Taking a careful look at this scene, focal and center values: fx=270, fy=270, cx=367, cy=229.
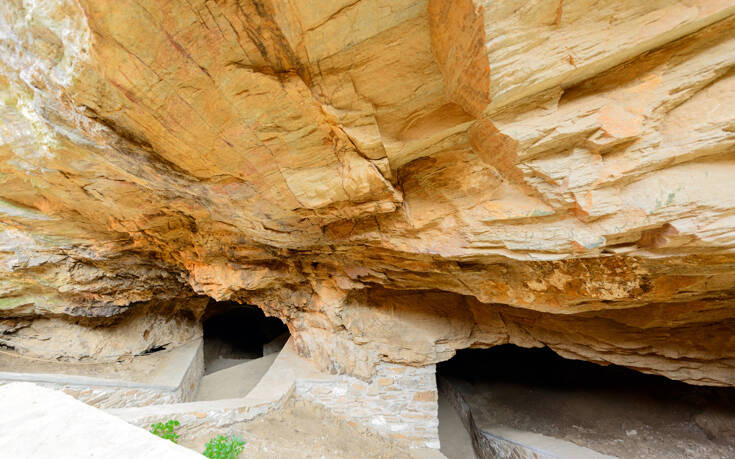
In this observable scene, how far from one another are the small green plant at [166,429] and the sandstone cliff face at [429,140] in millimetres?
2550

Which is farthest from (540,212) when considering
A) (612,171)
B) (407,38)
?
(407,38)

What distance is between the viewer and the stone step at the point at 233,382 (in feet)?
19.1

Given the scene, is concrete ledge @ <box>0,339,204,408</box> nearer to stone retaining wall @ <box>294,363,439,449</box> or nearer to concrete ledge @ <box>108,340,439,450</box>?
concrete ledge @ <box>108,340,439,450</box>

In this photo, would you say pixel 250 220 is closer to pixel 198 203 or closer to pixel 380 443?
pixel 198 203

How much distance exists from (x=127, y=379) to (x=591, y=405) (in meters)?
10.0

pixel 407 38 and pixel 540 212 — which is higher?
pixel 407 38

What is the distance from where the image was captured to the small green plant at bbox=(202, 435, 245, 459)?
10.1ft

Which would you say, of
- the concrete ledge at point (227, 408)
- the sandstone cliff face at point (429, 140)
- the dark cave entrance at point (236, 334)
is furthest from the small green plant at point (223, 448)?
the dark cave entrance at point (236, 334)

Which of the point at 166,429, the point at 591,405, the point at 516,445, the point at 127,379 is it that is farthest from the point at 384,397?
the point at 127,379

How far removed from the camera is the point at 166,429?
10.6 feet

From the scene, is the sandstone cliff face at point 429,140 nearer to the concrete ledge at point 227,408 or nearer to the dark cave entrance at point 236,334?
the concrete ledge at point 227,408

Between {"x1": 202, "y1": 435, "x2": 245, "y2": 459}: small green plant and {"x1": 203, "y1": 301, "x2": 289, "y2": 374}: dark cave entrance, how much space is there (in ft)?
16.1

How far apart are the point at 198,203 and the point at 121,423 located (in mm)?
2822

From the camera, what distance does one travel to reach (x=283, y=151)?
2.61 m
